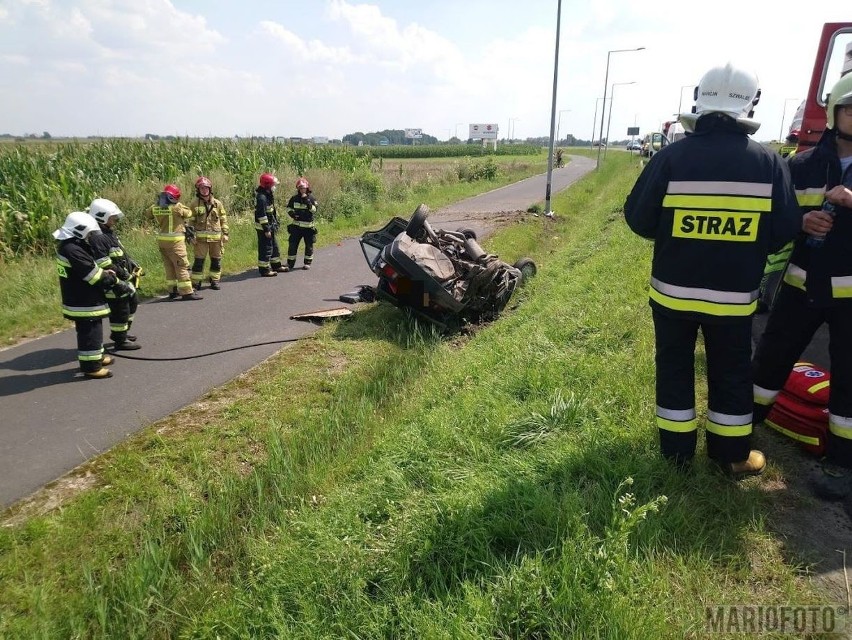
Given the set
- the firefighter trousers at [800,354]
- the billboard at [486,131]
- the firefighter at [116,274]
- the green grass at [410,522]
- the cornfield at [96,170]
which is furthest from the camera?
the billboard at [486,131]

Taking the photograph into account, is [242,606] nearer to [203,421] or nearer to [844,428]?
[203,421]

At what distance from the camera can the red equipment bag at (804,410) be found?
9.97 feet

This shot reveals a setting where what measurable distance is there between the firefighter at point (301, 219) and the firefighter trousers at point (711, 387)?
8.01 m

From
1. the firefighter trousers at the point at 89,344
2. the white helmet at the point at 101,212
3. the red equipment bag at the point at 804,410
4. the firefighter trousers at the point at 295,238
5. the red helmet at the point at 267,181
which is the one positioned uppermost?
the red helmet at the point at 267,181

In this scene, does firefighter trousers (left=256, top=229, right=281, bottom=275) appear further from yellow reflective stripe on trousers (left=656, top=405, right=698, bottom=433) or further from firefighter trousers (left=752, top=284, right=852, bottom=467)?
firefighter trousers (left=752, top=284, right=852, bottom=467)

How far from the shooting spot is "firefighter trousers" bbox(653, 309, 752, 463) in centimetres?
268

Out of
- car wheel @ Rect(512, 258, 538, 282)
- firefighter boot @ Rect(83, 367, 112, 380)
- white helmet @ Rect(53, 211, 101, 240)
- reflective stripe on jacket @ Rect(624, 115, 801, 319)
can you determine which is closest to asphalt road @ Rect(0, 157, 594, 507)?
Answer: firefighter boot @ Rect(83, 367, 112, 380)

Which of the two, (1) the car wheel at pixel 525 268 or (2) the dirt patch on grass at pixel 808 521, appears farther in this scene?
(1) the car wheel at pixel 525 268

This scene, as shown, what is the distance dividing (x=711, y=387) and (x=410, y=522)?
179 centimetres

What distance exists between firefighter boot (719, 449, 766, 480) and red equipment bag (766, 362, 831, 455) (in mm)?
502

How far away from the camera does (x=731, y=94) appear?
2514mm

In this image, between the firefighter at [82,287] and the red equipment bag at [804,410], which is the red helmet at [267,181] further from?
the red equipment bag at [804,410]

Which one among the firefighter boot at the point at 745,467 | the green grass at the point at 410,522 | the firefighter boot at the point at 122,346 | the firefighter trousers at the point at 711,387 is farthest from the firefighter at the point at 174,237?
the firefighter boot at the point at 745,467

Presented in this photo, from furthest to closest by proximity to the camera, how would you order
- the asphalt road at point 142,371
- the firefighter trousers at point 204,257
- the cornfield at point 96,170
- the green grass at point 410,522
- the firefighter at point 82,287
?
the cornfield at point 96,170 → the firefighter trousers at point 204,257 → the firefighter at point 82,287 → the asphalt road at point 142,371 → the green grass at point 410,522
